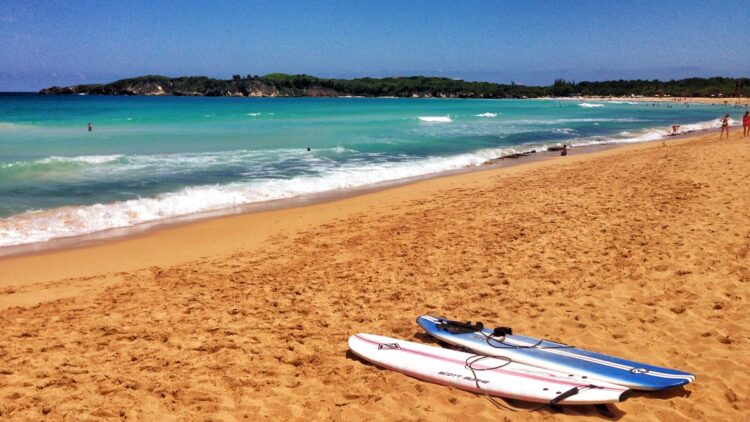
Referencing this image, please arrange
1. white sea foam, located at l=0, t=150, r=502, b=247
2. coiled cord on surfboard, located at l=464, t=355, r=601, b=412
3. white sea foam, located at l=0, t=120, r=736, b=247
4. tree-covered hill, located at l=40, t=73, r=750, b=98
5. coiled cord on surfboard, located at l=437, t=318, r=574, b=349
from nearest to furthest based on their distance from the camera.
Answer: coiled cord on surfboard, located at l=464, t=355, r=601, b=412
coiled cord on surfboard, located at l=437, t=318, r=574, b=349
white sea foam, located at l=0, t=150, r=502, b=247
white sea foam, located at l=0, t=120, r=736, b=247
tree-covered hill, located at l=40, t=73, r=750, b=98

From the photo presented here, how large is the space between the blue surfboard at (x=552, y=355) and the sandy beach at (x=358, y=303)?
11cm

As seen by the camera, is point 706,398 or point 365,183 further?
point 365,183

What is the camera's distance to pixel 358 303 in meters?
5.76

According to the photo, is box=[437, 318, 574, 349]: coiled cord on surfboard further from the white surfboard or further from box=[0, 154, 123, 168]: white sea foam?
box=[0, 154, 123, 168]: white sea foam

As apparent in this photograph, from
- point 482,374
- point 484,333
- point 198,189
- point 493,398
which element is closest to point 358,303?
point 484,333

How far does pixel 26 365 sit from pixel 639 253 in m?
6.80

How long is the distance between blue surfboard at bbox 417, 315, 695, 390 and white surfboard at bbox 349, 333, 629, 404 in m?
0.11

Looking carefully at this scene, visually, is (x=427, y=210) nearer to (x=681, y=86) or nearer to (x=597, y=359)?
(x=597, y=359)

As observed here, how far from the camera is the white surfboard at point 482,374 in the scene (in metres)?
3.73

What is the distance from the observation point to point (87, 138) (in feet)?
90.2

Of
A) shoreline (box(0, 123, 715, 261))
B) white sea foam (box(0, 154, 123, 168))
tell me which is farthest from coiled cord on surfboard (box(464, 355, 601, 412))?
white sea foam (box(0, 154, 123, 168))

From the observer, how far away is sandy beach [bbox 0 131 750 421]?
386 centimetres

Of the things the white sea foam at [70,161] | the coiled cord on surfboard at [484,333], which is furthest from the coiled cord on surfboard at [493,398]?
the white sea foam at [70,161]

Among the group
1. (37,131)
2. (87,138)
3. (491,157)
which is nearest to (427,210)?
(491,157)
